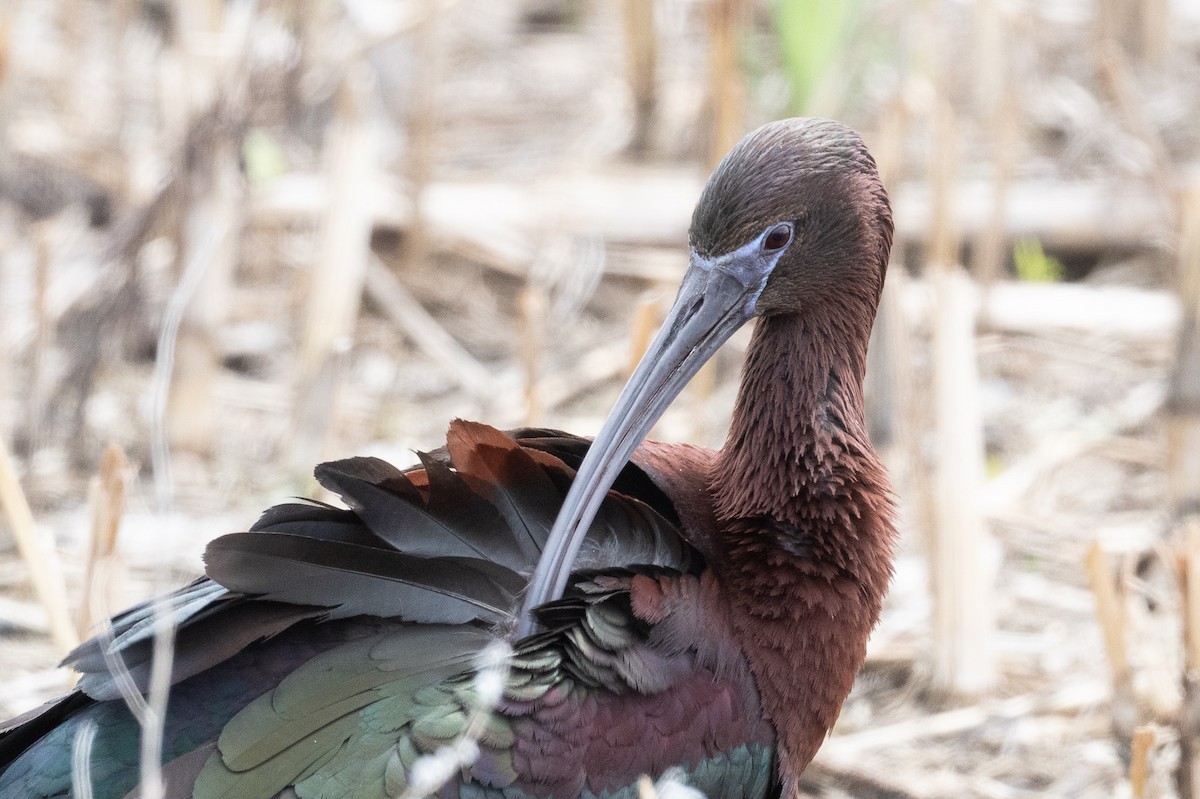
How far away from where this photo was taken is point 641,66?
21.6 ft

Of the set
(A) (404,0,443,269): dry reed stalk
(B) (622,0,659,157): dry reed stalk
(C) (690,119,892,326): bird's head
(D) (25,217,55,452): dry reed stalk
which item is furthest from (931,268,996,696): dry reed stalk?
(D) (25,217,55,452): dry reed stalk

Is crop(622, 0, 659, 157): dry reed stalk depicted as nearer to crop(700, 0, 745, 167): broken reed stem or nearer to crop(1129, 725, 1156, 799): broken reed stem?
crop(700, 0, 745, 167): broken reed stem

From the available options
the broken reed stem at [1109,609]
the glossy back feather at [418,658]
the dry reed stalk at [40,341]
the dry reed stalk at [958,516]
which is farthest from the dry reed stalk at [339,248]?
the broken reed stem at [1109,609]

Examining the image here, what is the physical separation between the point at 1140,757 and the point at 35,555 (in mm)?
2463

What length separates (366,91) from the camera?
6137 millimetres

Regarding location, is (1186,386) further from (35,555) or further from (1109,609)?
(35,555)

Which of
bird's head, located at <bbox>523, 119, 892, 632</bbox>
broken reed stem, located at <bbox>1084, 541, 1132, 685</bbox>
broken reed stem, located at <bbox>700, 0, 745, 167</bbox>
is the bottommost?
broken reed stem, located at <bbox>1084, 541, 1132, 685</bbox>

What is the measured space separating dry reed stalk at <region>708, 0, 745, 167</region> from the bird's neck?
1.73 m

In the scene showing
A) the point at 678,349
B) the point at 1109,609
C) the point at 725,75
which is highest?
the point at 725,75

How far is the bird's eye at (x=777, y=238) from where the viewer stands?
9.17 ft

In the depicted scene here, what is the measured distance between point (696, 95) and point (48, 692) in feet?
15.0

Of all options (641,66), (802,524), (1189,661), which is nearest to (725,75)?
(641,66)

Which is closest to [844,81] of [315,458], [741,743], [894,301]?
[894,301]

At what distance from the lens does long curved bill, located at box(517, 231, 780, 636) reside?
264 cm
